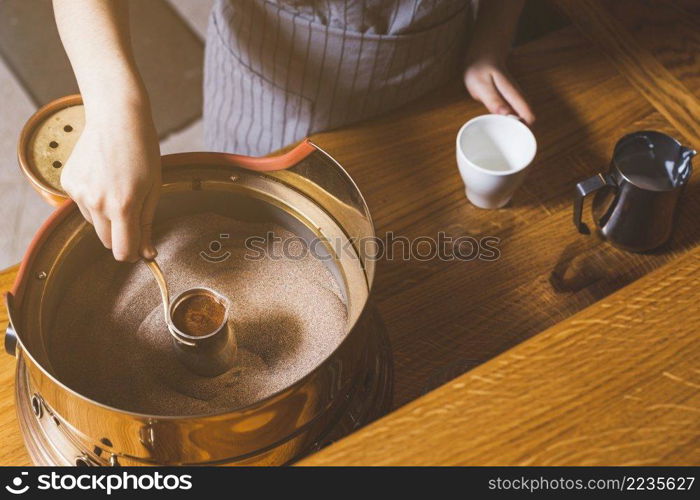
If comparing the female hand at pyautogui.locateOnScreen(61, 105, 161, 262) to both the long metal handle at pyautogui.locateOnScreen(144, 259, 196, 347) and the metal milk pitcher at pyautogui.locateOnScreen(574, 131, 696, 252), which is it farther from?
the metal milk pitcher at pyautogui.locateOnScreen(574, 131, 696, 252)

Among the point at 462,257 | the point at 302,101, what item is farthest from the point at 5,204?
the point at 462,257

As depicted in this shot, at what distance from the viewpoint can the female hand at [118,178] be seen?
27.9 inches

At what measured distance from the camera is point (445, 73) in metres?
1.14

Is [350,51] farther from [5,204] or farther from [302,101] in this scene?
[5,204]

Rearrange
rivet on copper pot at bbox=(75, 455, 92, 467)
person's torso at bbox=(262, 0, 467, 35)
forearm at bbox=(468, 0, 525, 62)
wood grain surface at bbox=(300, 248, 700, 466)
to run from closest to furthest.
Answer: wood grain surface at bbox=(300, 248, 700, 466) < rivet on copper pot at bbox=(75, 455, 92, 467) < person's torso at bbox=(262, 0, 467, 35) < forearm at bbox=(468, 0, 525, 62)

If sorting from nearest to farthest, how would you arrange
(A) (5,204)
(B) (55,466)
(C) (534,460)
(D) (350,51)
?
(C) (534,460) < (B) (55,466) < (D) (350,51) < (A) (5,204)

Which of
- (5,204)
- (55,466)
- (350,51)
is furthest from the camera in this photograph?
(5,204)

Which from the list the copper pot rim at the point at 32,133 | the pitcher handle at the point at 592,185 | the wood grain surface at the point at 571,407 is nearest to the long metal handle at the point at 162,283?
the copper pot rim at the point at 32,133

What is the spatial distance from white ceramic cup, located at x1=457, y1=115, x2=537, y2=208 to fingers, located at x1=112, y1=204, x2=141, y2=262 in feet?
1.45

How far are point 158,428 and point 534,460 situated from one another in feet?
1.06

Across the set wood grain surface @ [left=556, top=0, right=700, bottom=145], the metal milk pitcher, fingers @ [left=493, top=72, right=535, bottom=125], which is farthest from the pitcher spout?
fingers @ [left=493, top=72, right=535, bottom=125]

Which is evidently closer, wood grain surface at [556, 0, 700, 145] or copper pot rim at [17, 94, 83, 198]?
copper pot rim at [17, 94, 83, 198]

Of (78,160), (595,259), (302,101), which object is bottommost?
(595,259)

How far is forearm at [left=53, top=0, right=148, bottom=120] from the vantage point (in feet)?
2.48
